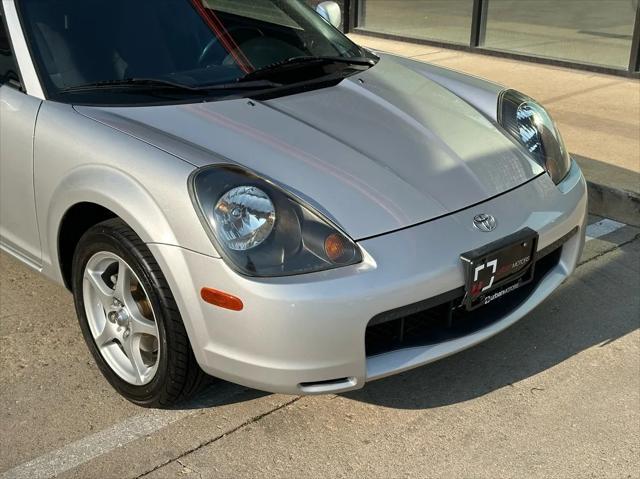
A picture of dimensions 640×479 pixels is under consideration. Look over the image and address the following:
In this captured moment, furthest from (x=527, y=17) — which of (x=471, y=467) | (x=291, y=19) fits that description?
(x=471, y=467)

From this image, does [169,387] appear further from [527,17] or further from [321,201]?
[527,17]

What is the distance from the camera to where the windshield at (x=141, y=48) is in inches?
122

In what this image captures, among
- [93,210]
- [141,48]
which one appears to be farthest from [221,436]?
[141,48]

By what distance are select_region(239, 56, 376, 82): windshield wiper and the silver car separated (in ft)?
0.05

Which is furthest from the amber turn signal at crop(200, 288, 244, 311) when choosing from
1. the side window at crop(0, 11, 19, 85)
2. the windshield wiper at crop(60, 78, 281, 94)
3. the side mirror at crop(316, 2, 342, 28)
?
the side mirror at crop(316, 2, 342, 28)

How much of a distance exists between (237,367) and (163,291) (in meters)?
0.35

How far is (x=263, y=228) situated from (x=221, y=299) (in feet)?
0.86

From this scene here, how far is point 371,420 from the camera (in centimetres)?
287

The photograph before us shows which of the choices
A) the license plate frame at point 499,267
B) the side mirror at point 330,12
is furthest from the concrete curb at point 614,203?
the license plate frame at point 499,267

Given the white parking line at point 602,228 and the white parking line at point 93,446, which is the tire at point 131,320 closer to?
the white parking line at point 93,446

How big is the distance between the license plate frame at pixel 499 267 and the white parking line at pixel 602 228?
173cm

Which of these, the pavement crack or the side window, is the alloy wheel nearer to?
the pavement crack

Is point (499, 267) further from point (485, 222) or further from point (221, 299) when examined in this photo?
point (221, 299)

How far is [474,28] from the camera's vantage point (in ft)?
29.1
